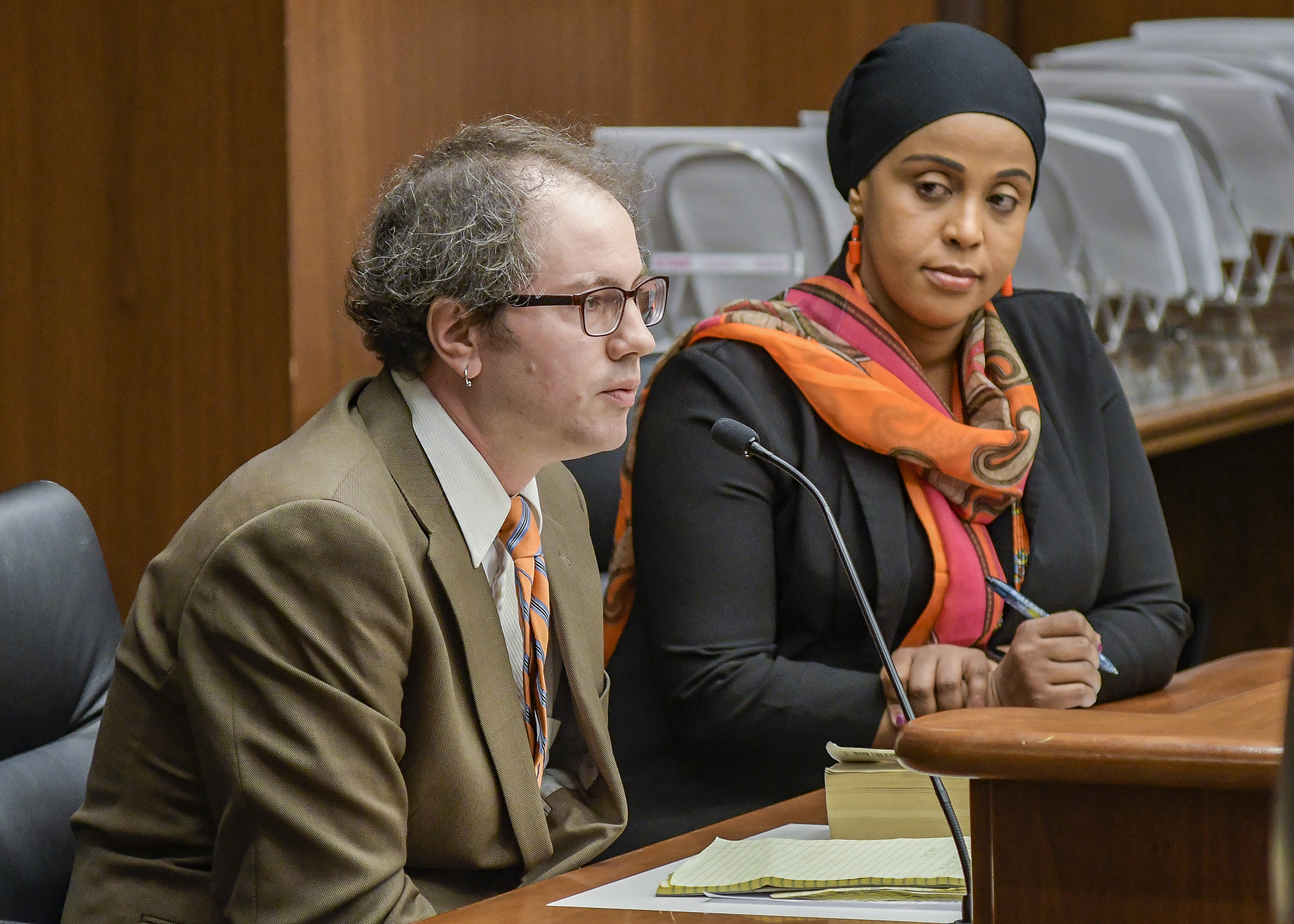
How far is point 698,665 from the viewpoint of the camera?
178 cm

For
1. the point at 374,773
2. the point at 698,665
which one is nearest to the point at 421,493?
the point at 374,773

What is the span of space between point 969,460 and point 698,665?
1.36 feet

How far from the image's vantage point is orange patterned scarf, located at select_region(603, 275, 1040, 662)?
1.87 m

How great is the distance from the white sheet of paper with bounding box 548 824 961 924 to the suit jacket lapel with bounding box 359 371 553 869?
0.44 feet

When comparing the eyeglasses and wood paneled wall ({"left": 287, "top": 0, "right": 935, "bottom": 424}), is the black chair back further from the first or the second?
wood paneled wall ({"left": 287, "top": 0, "right": 935, "bottom": 424})

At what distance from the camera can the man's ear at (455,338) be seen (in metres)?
1.43

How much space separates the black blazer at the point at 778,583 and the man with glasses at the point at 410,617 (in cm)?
23

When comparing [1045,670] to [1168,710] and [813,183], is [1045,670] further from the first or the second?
[813,183]

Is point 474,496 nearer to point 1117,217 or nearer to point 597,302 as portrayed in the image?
point 597,302

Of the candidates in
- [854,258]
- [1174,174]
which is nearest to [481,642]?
[854,258]

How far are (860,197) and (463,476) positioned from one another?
830 mm

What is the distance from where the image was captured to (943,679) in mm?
1704

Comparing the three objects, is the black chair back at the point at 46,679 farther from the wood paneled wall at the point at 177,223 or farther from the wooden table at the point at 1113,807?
the wood paneled wall at the point at 177,223

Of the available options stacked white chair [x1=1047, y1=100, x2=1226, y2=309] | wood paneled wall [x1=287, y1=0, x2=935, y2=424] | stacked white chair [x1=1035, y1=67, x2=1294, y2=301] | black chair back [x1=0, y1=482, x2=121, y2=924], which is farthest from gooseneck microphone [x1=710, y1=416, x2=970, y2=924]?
stacked white chair [x1=1035, y1=67, x2=1294, y2=301]
